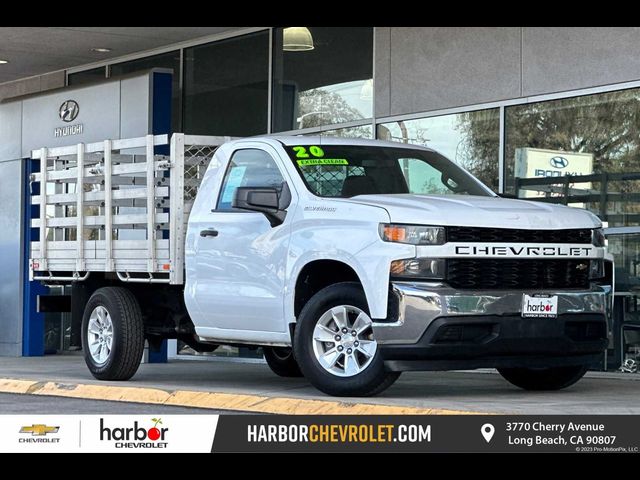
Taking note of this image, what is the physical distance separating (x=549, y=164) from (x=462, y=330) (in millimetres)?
4906

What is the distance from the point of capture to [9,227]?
18156 millimetres

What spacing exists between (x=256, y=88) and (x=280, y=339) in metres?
7.71

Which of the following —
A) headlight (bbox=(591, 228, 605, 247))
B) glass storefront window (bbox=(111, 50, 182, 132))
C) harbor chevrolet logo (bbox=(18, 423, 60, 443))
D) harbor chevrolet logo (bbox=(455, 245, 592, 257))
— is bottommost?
harbor chevrolet logo (bbox=(18, 423, 60, 443))

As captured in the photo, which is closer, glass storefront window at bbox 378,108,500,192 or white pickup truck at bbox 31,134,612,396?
white pickup truck at bbox 31,134,612,396

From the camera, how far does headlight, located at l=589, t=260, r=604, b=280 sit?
10.0m

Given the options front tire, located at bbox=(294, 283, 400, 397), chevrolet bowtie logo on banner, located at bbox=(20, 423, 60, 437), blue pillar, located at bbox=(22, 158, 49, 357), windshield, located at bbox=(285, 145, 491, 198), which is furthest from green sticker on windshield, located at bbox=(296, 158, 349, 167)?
blue pillar, located at bbox=(22, 158, 49, 357)

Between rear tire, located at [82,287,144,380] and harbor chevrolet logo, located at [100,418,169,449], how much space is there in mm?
3725

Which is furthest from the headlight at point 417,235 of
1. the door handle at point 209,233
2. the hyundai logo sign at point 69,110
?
the hyundai logo sign at point 69,110

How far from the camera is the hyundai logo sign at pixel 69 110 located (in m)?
17.2

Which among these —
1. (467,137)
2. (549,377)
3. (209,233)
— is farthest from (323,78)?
(549,377)

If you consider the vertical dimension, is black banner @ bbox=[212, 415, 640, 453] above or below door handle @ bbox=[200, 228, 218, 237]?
below

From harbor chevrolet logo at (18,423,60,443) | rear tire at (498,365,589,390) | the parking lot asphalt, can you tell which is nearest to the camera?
harbor chevrolet logo at (18,423,60,443)

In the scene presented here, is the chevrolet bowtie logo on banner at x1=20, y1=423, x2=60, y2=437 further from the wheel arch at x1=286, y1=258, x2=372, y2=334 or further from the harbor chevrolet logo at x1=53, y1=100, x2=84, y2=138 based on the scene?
the harbor chevrolet logo at x1=53, y1=100, x2=84, y2=138

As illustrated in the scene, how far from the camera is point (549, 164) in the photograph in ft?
45.3
